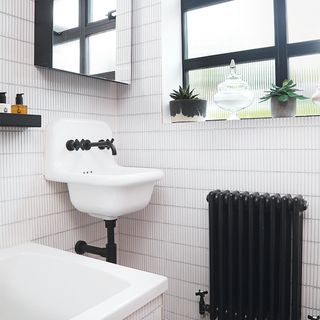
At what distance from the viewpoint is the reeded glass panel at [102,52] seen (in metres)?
1.81

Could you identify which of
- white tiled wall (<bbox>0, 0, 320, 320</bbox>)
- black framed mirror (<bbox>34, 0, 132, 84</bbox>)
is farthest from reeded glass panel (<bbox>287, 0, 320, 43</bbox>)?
black framed mirror (<bbox>34, 0, 132, 84</bbox>)

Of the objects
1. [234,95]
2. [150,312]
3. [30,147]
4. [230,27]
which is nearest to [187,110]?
[234,95]

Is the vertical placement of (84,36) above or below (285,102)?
above

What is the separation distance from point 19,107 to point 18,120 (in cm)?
8

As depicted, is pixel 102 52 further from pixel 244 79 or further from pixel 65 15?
pixel 244 79

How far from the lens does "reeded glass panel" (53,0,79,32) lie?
1581mm

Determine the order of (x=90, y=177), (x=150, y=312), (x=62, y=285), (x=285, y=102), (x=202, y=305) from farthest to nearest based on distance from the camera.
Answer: (x=202, y=305) → (x=285, y=102) → (x=90, y=177) → (x=62, y=285) → (x=150, y=312)

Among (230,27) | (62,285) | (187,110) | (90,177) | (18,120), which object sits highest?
(230,27)

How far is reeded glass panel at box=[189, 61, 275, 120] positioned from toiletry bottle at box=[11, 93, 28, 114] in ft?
3.58

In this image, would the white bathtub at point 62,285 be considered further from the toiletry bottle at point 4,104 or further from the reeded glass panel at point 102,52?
the reeded glass panel at point 102,52

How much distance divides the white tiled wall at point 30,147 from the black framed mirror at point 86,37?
0.08 m

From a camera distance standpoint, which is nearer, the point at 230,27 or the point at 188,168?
the point at 188,168

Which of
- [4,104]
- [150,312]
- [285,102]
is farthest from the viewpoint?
[285,102]

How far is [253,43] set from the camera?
1.99 metres
